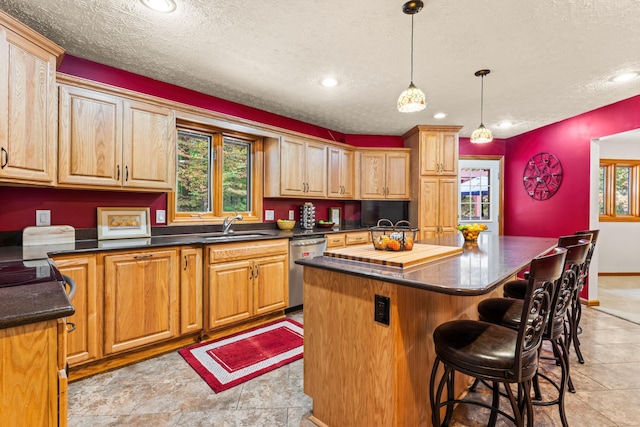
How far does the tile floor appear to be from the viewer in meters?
1.72

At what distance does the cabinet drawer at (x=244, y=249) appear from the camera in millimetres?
2719

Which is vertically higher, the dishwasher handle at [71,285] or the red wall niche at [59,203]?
the red wall niche at [59,203]

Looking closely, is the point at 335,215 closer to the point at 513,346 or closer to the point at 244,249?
the point at 244,249

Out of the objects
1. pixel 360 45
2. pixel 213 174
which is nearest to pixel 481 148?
pixel 360 45

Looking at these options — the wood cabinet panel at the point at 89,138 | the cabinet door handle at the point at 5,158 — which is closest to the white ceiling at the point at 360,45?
the wood cabinet panel at the point at 89,138

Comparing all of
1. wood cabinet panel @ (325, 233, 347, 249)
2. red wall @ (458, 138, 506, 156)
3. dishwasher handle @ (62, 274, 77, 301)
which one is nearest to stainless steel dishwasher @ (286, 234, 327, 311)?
wood cabinet panel @ (325, 233, 347, 249)

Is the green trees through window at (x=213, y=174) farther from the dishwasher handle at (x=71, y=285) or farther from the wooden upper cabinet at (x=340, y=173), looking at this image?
the dishwasher handle at (x=71, y=285)

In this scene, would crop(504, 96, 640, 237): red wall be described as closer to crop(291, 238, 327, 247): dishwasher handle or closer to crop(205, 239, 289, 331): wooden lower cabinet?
crop(291, 238, 327, 247): dishwasher handle

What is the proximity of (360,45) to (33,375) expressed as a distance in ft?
8.30

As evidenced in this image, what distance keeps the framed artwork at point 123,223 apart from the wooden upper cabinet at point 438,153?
3674 millimetres

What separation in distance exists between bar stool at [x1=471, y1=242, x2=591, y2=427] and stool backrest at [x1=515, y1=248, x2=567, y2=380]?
8.0 inches

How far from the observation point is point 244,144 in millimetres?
3867

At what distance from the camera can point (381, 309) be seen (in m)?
1.36

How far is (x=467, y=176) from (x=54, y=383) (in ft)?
18.6
